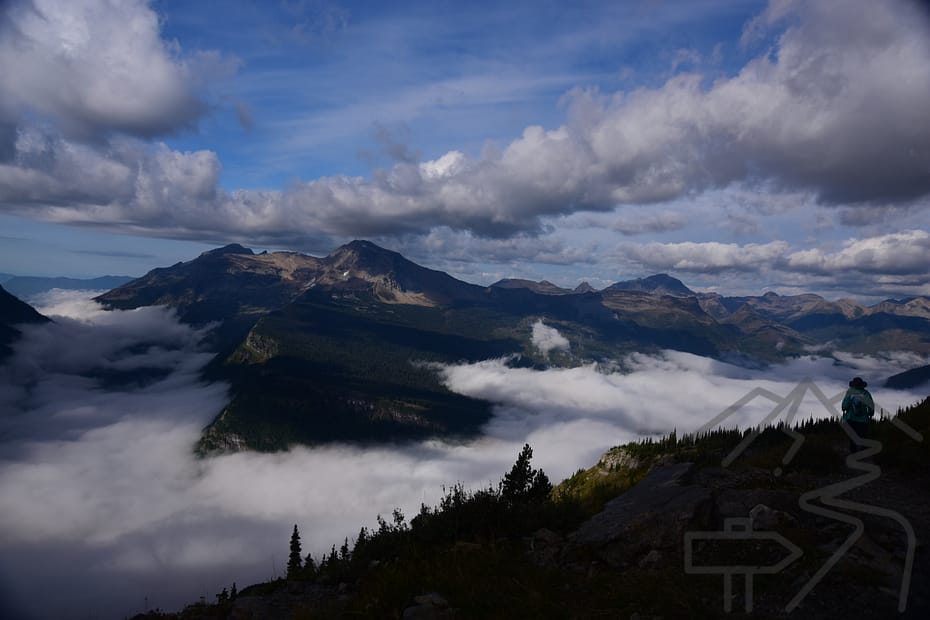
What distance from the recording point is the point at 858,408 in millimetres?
17766

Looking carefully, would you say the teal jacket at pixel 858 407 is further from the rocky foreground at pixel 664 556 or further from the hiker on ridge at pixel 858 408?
the rocky foreground at pixel 664 556

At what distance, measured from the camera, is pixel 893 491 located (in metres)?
13.9

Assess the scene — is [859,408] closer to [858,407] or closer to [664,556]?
[858,407]

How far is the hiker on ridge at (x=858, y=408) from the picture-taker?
17703 millimetres

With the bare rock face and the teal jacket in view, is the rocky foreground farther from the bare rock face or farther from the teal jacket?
the teal jacket

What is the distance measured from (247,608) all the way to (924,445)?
78.5ft

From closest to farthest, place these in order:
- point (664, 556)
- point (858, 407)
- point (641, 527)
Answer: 1. point (664, 556)
2. point (641, 527)
3. point (858, 407)

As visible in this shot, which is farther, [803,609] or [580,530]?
[580,530]

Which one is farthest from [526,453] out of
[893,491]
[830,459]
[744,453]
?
[893,491]

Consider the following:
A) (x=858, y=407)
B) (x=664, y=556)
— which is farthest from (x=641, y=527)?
(x=858, y=407)

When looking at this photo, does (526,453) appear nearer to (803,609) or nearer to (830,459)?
(830,459)

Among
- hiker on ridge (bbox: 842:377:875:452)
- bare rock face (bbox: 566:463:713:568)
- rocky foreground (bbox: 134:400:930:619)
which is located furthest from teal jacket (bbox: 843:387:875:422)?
bare rock face (bbox: 566:463:713:568)

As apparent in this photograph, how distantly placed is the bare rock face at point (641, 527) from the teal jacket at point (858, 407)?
30.7ft

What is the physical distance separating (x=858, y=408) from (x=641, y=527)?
12.7 meters
